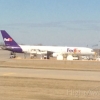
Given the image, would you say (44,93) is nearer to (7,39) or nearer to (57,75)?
(57,75)

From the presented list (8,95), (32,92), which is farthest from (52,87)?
(8,95)

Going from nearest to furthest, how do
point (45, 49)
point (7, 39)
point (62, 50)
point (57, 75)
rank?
point (57, 75) → point (62, 50) → point (45, 49) → point (7, 39)

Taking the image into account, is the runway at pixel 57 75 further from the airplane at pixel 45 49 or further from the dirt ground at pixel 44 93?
the airplane at pixel 45 49

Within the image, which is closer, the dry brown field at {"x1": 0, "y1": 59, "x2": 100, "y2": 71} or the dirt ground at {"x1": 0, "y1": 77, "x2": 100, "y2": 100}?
the dirt ground at {"x1": 0, "y1": 77, "x2": 100, "y2": 100}

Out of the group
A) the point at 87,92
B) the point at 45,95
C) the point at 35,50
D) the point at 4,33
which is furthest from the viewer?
the point at 4,33

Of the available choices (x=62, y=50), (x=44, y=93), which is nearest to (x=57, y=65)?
(x=44, y=93)

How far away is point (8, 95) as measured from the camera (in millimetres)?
13141

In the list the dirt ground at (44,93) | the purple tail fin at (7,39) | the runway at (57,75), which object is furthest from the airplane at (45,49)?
the dirt ground at (44,93)

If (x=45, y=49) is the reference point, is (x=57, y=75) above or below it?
below

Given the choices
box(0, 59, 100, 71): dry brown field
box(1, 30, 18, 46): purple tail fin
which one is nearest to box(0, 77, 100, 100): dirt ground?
box(0, 59, 100, 71): dry brown field

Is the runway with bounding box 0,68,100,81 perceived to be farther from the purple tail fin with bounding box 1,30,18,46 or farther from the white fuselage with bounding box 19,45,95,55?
the purple tail fin with bounding box 1,30,18,46

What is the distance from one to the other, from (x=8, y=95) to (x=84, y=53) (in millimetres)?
73722

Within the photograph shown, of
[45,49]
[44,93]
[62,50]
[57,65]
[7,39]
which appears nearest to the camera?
[44,93]

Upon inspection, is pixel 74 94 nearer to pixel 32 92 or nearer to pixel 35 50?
pixel 32 92
